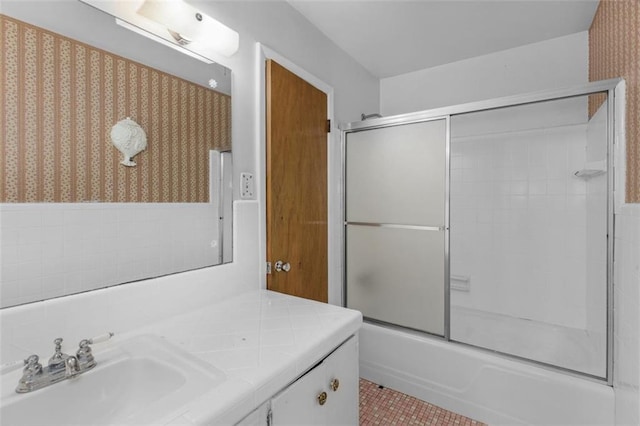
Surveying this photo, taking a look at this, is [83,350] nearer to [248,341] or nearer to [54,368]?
[54,368]

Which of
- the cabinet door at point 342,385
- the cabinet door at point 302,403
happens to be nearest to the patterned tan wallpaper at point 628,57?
the cabinet door at point 342,385

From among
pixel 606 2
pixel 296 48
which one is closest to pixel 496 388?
pixel 606 2

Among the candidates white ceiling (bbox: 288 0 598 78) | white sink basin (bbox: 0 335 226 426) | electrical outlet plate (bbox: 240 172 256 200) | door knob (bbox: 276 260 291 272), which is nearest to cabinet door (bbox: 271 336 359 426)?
white sink basin (bbox: 0 335 226 426)

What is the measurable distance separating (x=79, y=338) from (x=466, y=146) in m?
2.84

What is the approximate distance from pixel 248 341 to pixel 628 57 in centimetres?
192

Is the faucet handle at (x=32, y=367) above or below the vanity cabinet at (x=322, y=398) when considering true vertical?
above

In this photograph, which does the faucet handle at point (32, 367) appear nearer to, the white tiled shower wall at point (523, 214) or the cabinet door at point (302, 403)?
the cabinet door at point (302, 403)

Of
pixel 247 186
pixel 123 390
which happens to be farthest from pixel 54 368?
pixel 247 186

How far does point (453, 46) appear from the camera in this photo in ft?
7.64

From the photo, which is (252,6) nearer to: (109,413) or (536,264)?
(109,413)

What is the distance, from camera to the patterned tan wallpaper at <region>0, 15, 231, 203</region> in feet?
2.81

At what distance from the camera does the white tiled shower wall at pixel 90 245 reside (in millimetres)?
858

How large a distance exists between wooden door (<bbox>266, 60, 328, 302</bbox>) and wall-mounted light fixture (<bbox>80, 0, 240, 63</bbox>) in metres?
0.36

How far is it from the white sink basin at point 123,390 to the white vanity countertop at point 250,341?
4cm
